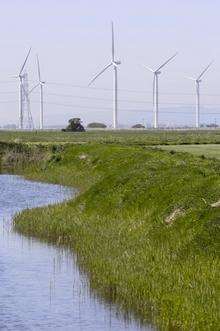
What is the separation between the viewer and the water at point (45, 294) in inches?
909

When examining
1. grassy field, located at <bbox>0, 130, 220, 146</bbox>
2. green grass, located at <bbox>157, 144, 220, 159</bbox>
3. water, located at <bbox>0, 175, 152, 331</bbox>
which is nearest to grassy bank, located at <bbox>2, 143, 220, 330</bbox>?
water, located at <bbox>0, 175, 152, 331</bbox>

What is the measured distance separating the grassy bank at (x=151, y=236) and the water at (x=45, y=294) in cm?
53

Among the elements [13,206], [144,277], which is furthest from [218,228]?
[13,206]

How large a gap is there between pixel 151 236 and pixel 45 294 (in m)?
6.66

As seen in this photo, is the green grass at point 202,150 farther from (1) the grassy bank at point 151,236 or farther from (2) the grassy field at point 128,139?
(1) the grassy bank at point 151,236

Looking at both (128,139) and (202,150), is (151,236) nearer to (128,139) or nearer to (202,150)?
(202,150)

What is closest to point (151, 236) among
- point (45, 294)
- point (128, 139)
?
point (45, 294)

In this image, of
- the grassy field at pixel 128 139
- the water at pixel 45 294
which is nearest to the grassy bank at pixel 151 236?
the water at pixel 45 294

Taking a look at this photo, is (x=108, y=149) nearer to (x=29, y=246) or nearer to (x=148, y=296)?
(x=29, y=246)

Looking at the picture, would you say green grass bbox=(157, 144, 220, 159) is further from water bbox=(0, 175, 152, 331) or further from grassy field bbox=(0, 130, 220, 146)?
water bbox=(0, 175, 152, 331)

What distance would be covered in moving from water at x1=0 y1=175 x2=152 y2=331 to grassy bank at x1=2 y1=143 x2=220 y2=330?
1.75 feet

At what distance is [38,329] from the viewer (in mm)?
22344

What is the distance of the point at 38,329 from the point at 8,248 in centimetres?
1470

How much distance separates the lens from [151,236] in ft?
106
